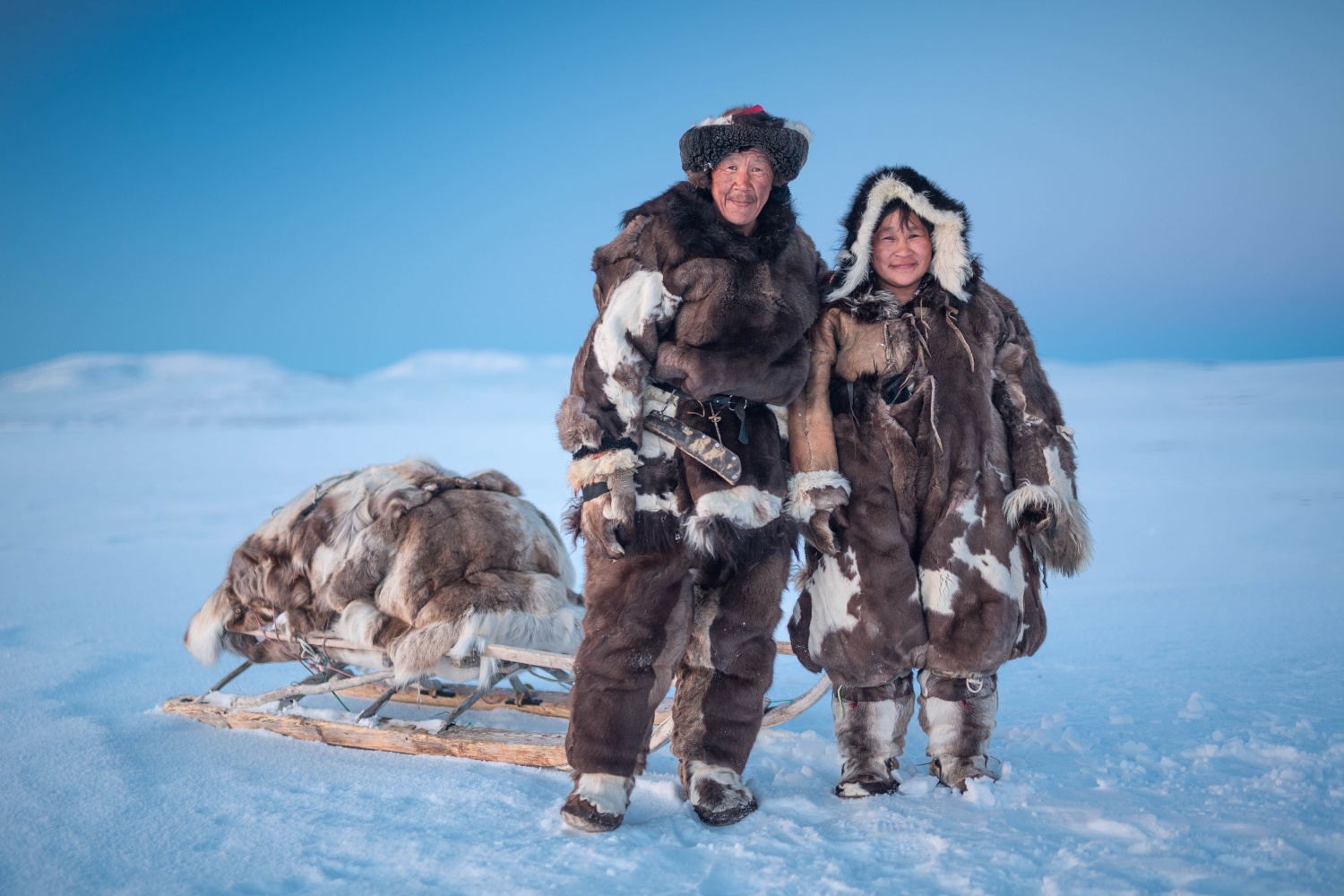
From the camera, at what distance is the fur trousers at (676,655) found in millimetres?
2119

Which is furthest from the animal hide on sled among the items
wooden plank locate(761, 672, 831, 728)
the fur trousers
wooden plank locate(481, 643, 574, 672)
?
wooden plank locate(761, 672, 831, 728)

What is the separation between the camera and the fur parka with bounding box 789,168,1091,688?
2182mm

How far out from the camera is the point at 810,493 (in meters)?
2.17

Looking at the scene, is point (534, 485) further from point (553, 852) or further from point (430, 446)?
point (553, 852)

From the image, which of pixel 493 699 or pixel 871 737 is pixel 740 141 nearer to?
pixel 871 737

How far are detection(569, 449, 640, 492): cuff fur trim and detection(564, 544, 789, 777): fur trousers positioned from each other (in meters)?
0.21

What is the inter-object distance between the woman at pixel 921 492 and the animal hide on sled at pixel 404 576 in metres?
0.93

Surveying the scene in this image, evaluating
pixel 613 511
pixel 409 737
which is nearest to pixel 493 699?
pixel 409 737

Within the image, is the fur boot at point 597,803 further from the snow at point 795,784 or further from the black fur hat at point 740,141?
the black fur hat at point 740,141

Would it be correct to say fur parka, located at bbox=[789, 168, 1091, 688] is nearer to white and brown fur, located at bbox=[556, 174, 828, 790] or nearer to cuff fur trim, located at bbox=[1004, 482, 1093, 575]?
cuff fur trim, located at bbox=[1004, 482, 1093, 575]

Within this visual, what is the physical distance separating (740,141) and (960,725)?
5.34 ft

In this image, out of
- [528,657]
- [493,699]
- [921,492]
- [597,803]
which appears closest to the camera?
[597,803]

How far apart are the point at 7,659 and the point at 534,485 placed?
540 cm

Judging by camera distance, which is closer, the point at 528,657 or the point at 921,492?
the point at 921,492
